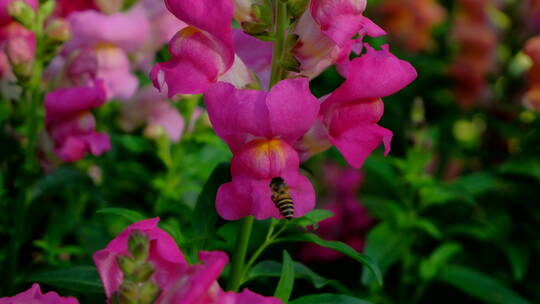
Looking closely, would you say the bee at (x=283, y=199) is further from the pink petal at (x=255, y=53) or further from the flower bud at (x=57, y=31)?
the flower bud at (x=57, y=31)

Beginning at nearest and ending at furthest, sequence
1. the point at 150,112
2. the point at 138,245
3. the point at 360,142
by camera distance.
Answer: the point at 138,245
the point at 360,142
the point at 150,112

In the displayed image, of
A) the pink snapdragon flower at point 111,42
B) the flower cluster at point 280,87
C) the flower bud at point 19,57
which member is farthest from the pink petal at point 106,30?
the flower cluster at point 280,87

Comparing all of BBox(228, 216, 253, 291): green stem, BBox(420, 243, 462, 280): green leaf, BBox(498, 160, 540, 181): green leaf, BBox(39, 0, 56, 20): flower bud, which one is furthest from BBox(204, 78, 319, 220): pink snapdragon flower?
BBox(498, 160, 540, 181): green leaf

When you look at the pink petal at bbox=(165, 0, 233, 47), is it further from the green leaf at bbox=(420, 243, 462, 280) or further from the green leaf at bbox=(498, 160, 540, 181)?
the green leaf at bbox=(498, 160, 540, 181)

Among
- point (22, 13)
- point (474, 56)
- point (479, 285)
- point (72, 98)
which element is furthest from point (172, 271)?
point (474, 56)

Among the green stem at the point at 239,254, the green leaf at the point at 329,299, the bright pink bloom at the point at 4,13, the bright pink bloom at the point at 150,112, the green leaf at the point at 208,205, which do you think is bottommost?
the bright pink bloom at the point at 150,112

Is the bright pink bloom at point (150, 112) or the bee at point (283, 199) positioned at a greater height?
the bee at point (283, 199)

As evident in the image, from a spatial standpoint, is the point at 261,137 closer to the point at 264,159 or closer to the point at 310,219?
the point at 264,159

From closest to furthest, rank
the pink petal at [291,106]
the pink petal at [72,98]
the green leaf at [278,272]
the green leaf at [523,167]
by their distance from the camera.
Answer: the pink petal at [291,106] < the green leaf at [278,272] < the pink petal at [72,98] < the green leaf at [523,167]
